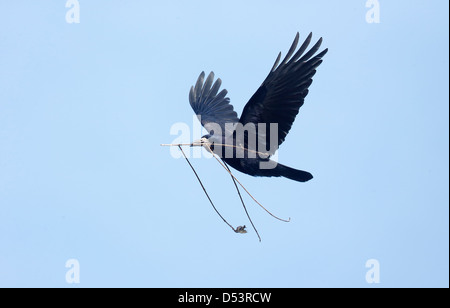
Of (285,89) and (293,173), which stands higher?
(285,89)

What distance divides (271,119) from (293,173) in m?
0.97

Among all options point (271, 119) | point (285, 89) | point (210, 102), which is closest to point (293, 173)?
point (271, 119)

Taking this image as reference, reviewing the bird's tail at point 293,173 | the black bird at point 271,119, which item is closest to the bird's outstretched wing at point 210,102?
the black bird at point 271,119

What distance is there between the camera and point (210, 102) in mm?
Answer: 13859

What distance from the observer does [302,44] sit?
427 inches

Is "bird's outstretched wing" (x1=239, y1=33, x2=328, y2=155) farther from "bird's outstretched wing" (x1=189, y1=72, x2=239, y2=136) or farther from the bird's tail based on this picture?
"bird's outstretched wing" (x1=189, y1=72, x2=239, y2=136)

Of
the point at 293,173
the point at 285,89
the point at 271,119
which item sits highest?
the point at 285,89

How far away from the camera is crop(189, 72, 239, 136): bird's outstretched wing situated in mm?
13570

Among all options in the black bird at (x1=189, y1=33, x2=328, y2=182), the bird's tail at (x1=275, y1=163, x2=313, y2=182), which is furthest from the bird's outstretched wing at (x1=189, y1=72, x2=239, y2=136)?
the bird's tail at (x1=275, y1=163, x2=313, y2=182)

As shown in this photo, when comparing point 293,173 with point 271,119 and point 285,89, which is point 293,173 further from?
point 285,89

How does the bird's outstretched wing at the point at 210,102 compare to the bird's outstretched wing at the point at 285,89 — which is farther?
the bird's outstretched wing at the point at 210,102

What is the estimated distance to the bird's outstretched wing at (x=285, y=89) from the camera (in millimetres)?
10859

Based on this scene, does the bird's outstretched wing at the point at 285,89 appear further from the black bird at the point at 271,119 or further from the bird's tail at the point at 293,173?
the bird's tail at the point at 293,173
